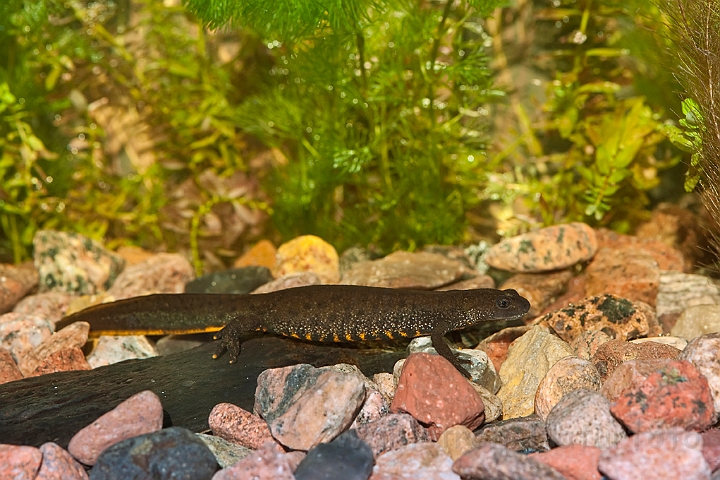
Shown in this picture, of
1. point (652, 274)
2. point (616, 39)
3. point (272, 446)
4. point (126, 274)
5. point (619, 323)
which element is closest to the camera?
point (272, 446)

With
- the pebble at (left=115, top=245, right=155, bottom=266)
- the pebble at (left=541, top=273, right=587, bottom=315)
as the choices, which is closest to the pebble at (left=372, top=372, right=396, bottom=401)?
the pebble at (left=541, top=273, right=587, bottom=315)

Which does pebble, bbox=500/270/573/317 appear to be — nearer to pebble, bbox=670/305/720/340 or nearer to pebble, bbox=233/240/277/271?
pebble, bbox=670/305/720/340

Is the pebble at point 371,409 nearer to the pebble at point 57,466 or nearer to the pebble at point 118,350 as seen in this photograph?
the pebble at point 57,466

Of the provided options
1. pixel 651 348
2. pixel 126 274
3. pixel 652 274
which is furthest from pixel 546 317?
pixel 126 274

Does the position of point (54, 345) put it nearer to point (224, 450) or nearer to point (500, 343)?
point (224, 450)

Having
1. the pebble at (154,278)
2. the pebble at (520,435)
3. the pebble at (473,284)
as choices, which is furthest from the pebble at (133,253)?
the pebble at (520,435)

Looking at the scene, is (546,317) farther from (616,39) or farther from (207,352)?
(616,39)
